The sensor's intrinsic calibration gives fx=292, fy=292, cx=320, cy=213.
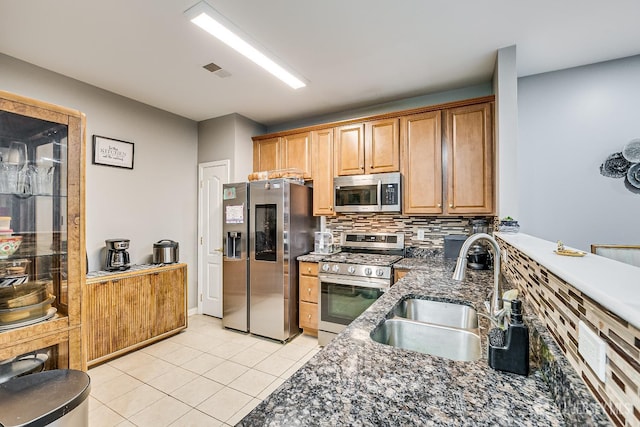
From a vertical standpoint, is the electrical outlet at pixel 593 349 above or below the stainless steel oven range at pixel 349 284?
above

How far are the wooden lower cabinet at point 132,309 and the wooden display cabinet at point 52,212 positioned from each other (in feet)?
3.56

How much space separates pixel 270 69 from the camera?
8.86 feet

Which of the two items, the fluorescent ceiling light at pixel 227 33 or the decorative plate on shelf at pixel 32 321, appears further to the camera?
the fluorescent ceiling light at pixel 227 33

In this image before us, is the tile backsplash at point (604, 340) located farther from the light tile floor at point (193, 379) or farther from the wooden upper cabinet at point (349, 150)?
the wooden upper cabinet at point (349, 150)

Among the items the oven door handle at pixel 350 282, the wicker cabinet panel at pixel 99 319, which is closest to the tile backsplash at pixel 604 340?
the oven door handle at pixel 350 282

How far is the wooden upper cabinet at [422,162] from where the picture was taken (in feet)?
9.78

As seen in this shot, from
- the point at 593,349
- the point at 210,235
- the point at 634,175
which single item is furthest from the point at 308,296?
the point at 634,175

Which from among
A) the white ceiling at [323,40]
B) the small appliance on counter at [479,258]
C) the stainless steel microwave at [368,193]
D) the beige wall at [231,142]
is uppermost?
the white ceiling at [323,40]

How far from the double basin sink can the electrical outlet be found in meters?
0.47

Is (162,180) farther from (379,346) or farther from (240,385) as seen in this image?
(379,346)

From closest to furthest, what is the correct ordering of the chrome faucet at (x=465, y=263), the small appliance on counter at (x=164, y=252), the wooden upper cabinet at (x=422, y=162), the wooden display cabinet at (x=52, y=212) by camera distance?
the chrome faucet at (x=465, y=263) < the wooden display cabinet at (x=52, y=212) < the wooden upper cabinet at (x=422, y=162) < the small appliance on counter at (x=164, y=252)

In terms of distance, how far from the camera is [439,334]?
4.18ft

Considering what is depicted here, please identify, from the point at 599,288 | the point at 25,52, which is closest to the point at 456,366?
the point at 599,288

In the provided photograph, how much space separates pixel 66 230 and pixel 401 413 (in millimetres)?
1803
